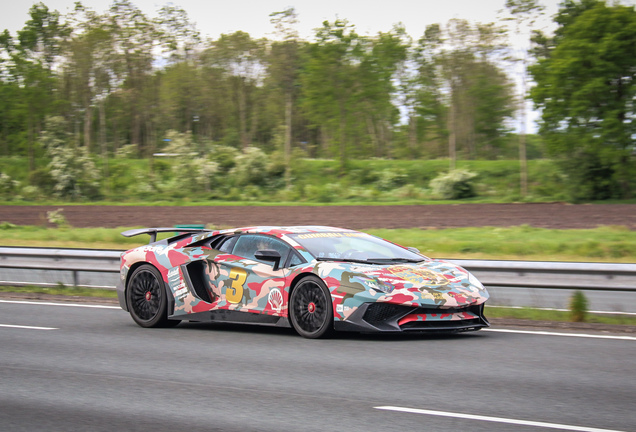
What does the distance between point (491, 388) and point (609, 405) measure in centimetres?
89

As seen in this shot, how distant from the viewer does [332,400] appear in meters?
5.52

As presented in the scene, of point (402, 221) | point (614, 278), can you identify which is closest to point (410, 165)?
point (402, 221)

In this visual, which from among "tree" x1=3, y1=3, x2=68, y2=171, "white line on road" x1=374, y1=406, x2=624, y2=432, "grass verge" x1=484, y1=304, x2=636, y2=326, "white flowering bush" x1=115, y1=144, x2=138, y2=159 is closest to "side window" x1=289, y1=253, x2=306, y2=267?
"grass verge" x1=484, y1=304, x2=636, y2=326

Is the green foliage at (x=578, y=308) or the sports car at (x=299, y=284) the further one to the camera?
the green foliage at (x=578, y=308)

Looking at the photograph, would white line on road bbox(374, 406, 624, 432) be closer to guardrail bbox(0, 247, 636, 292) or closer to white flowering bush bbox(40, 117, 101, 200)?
guardrail bbox(0, 247, 636, 292)

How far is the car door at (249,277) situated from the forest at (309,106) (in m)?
32.1

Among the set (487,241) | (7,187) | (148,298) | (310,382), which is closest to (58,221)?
(487,241)

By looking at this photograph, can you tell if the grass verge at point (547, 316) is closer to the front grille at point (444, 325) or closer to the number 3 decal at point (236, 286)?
the front grille at point (444, 325)

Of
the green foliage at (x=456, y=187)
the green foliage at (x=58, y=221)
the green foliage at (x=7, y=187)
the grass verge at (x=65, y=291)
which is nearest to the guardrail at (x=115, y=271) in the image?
the grass verge at (x=65, y=291)

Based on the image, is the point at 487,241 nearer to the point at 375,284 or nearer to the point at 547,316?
the point at 547,316

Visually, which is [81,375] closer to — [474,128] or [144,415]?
[144,415]

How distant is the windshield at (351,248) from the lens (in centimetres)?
843

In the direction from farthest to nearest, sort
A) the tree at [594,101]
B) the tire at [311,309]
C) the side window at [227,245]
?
the tree at [594,101] < the side window at [227,245] < the tire at [311,309]

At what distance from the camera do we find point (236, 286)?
28.8ft
